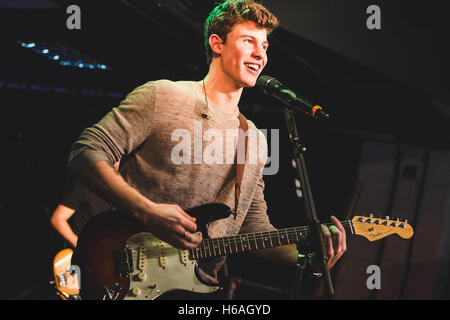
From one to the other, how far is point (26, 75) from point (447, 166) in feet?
19.8

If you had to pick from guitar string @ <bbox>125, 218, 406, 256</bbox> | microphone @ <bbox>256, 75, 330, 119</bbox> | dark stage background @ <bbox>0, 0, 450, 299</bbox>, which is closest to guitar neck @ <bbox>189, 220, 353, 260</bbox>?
guitar string @ <bbox>125, 218, 406, 256</bbox>

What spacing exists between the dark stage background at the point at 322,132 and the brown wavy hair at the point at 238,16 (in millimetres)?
1312

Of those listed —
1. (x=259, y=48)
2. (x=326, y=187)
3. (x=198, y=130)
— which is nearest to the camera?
(x=198, y=130)

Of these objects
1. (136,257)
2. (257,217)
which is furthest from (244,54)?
(136,257)

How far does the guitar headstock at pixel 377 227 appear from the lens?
2.02m

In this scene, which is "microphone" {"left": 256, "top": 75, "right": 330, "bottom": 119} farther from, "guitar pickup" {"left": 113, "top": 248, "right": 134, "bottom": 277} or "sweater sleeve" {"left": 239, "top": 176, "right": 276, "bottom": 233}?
"guitar pickup" {"left": 113, "top": 248, "right": 134, "bottom": 277}

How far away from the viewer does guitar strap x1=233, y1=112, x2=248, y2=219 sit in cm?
205

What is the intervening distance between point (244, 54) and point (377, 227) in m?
1.26

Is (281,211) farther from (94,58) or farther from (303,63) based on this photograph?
(94,58)

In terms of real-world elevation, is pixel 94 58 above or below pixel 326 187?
above

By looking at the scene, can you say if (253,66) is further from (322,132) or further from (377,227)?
(322,132)

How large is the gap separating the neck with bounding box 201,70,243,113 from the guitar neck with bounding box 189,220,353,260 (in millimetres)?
765

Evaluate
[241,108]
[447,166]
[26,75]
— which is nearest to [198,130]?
[241,108]

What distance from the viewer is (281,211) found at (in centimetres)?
486
